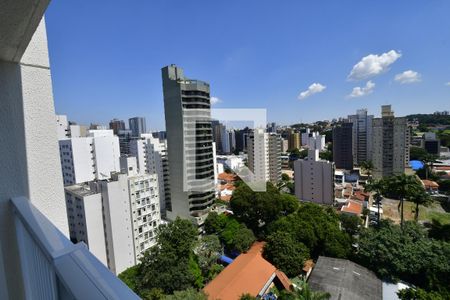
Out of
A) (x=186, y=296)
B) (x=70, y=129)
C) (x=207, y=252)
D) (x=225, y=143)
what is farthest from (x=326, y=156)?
(x=70, y=129)

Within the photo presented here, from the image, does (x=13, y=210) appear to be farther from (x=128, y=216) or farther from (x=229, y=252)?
(x=229, y=252)

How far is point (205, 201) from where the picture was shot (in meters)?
12.1

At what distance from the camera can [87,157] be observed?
1527 centimetres

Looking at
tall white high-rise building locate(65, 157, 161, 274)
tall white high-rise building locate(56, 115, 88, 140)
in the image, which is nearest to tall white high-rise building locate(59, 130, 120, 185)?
tall white high-rise building locate(56, 115, 88, 140)

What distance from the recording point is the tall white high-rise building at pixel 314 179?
51.0 feet

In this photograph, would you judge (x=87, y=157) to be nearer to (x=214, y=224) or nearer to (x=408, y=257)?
(x=214, y=224)

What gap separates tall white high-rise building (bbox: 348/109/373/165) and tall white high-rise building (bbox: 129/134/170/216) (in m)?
19.4

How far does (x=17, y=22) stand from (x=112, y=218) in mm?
8512

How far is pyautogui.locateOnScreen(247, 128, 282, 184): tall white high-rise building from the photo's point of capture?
17.9 m

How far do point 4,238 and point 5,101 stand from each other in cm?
45

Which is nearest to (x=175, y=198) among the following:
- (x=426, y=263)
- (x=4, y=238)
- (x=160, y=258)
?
(x=160, y=258)

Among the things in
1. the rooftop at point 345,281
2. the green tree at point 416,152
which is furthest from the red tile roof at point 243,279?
the green tree at point 416,152

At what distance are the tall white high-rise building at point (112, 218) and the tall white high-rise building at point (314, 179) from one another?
1138cm

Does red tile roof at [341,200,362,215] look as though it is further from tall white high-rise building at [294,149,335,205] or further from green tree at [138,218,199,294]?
green tree at [138,218,199,294]
